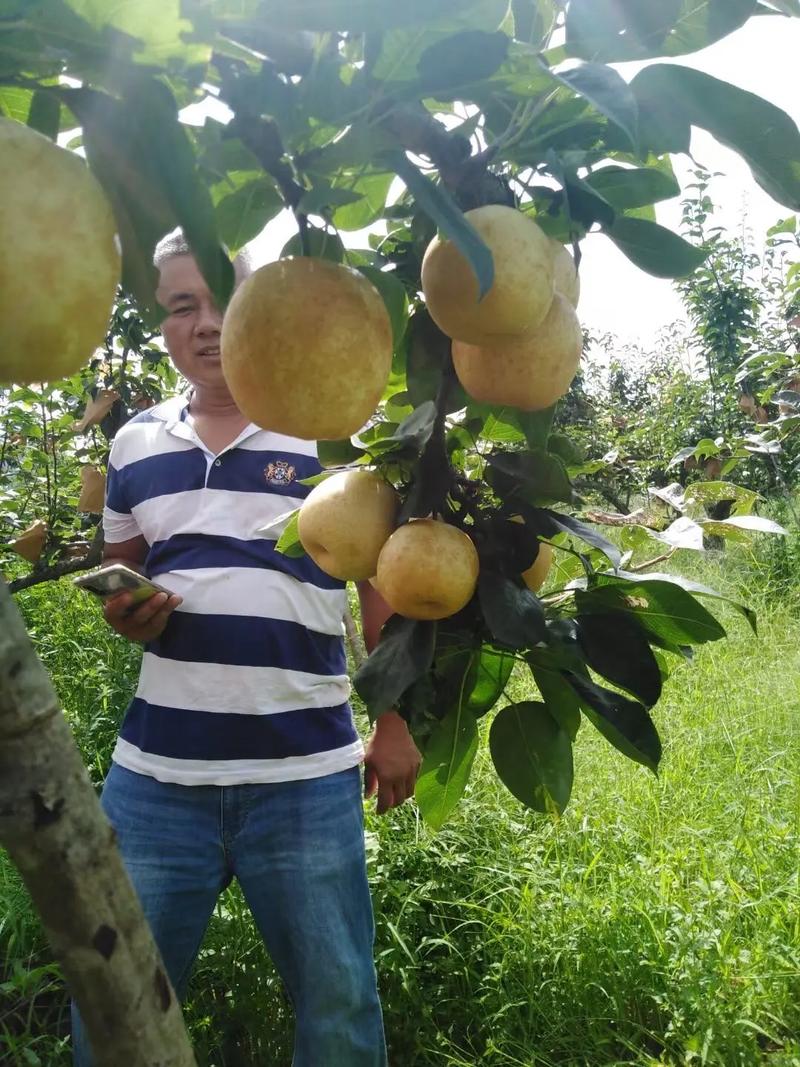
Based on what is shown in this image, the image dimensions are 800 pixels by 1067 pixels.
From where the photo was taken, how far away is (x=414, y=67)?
454 millimetres

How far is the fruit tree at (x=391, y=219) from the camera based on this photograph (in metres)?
0.41

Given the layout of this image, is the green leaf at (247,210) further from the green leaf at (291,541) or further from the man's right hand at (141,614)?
the man's right hand at (141,614)

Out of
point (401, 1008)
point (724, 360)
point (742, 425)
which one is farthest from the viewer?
point (724, 360)

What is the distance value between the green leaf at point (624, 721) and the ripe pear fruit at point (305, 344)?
1.36ft

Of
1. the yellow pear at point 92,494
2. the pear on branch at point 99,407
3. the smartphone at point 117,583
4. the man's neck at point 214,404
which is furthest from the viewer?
the pear on branch at point 99,407

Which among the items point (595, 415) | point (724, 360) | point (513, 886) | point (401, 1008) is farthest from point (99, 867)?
point (595, 415)

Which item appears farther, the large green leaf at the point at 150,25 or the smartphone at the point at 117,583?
the smartphone at the point at 117,583

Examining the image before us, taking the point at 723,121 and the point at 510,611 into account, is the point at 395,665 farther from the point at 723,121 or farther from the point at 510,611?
the point at 723,121

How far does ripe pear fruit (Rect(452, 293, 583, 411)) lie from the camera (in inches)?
23.0

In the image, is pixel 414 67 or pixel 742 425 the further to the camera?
pixel 742 425

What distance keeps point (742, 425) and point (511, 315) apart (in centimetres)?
665

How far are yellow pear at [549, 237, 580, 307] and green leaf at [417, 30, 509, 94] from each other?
161mm

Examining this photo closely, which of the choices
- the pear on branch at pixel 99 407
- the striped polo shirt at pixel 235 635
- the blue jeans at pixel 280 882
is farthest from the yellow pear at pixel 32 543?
the blue jeans at pixel 280 882

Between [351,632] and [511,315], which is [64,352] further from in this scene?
[351,632]
